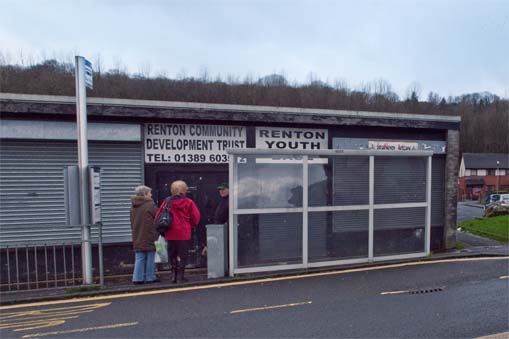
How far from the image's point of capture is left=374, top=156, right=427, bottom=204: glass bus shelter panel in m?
7.87

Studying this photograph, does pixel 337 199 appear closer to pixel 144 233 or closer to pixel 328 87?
pixel 144 233

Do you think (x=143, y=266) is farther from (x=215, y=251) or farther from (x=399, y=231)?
(x=399, y=231)

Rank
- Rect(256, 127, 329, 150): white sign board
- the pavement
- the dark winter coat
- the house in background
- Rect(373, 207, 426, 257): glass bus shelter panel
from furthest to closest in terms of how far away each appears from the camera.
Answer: the house in background → Rect(256, 127, 329, 150): white sign board → Rect(373, 207, 426, 257): glass bus shelter panel → the dark winter coat → the pavement

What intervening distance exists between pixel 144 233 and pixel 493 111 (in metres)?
79.1

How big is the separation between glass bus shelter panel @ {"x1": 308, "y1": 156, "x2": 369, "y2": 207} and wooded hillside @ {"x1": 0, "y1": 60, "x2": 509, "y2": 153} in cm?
1970

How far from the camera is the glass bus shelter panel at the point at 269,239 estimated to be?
6906mm

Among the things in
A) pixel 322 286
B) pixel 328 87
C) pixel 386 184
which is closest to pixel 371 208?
pixel 386 184

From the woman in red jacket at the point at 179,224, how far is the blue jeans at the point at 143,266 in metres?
0.34

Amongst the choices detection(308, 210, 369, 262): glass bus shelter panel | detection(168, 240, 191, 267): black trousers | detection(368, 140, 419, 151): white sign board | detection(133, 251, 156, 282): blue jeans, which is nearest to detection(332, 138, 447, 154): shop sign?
detection(368, 140, 419, 151): white sign board

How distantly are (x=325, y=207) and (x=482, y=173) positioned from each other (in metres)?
69.8

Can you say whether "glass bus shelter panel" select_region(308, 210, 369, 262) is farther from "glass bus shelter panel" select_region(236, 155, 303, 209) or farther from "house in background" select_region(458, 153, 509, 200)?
"house in background" select_region(458, 153, 509, 200)

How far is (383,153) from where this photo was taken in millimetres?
7777

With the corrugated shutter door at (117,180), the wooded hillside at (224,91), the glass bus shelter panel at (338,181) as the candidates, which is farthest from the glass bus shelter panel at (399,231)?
the wooded hillside at (224,91)

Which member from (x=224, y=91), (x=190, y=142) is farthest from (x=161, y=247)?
(x=224, y=91)
